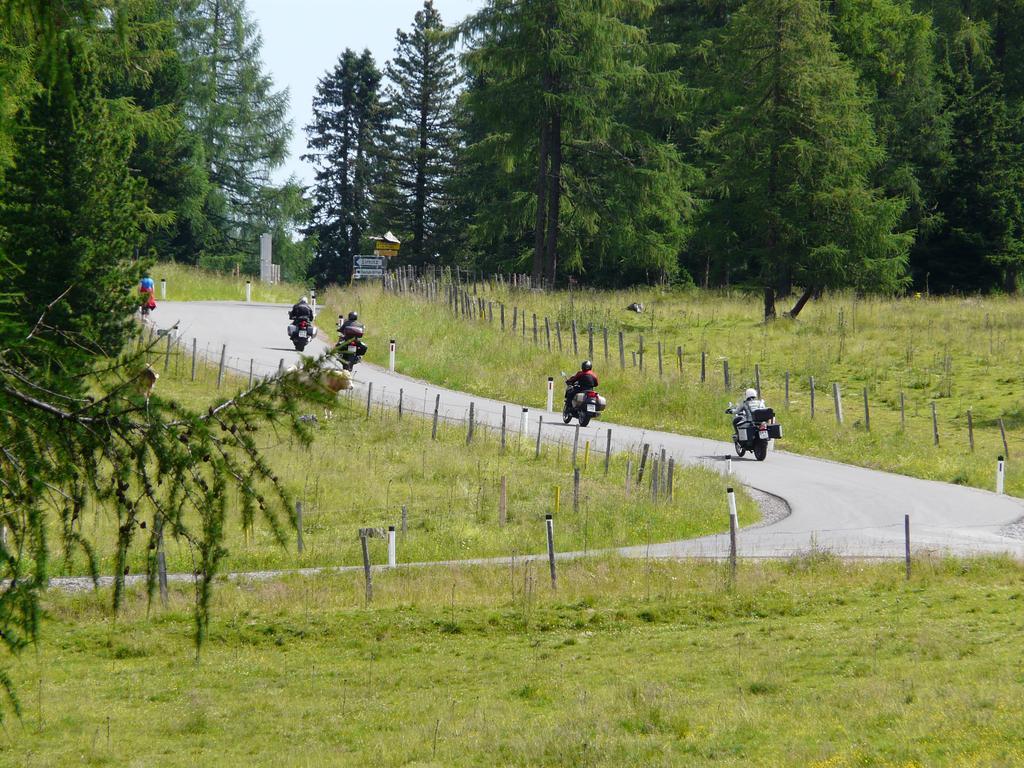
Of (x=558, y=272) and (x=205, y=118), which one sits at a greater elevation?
(x=205, y=118)

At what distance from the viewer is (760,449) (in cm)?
3175

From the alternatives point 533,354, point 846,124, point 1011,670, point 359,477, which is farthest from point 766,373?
point 1011,670

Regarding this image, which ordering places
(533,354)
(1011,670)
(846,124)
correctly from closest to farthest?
1. (1011,670)
2. (533,354)
3. (846,124)

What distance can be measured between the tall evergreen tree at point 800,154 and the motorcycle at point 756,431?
21.4 metres

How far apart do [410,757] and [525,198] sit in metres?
50.7

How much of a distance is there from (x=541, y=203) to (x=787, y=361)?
1597cm

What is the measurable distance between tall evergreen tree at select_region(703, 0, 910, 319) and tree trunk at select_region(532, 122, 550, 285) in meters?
7.73

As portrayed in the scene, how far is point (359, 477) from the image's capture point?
28.4 m

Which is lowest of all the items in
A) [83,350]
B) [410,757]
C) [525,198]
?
[410,757]

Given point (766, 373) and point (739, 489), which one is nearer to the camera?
point (739, 489)

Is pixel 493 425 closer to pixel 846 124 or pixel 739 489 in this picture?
pixel 739 489

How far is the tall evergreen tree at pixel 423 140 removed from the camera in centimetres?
7688

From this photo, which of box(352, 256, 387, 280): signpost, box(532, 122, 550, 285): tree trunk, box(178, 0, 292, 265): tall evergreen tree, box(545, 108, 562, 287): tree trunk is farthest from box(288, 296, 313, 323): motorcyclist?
box(178, 0, 292, 265): tall evergreen tree

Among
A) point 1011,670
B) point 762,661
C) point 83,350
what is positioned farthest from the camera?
point 762,661
